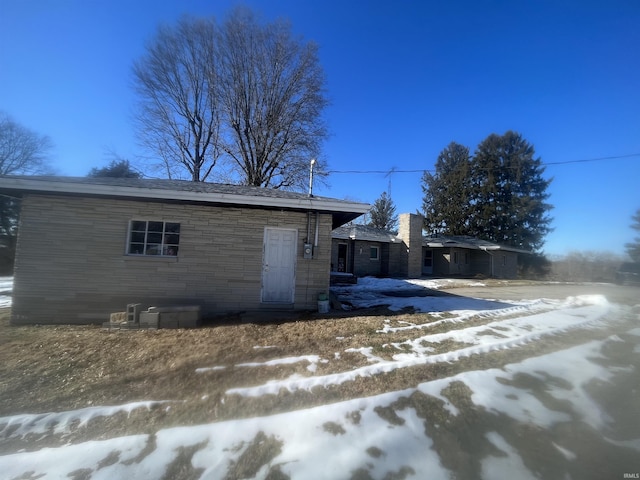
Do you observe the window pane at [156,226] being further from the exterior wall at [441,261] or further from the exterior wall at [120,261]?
the exterior wall at [441,261]

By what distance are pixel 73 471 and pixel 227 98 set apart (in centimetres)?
2125

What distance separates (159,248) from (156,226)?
58 centimetres

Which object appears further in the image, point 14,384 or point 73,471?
point 14,384

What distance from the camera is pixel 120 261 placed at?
279 inches

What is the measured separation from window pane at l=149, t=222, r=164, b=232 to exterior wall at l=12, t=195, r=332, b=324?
0.15 metres

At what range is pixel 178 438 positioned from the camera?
8.93 ft

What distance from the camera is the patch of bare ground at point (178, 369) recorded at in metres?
3.13

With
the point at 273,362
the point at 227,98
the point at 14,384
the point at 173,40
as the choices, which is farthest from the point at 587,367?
the point at 173,40

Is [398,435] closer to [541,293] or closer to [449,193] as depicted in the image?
[541,293]

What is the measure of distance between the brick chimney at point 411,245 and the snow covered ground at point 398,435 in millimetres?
17329

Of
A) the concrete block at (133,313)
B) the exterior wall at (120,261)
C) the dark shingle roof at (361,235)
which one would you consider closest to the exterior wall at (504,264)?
the dark shingle roof at (361,235)

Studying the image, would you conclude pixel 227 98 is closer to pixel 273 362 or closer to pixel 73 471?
pixel 273 362

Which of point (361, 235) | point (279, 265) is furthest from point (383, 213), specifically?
point (279, 265)

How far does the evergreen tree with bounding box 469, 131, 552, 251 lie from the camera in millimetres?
32719
